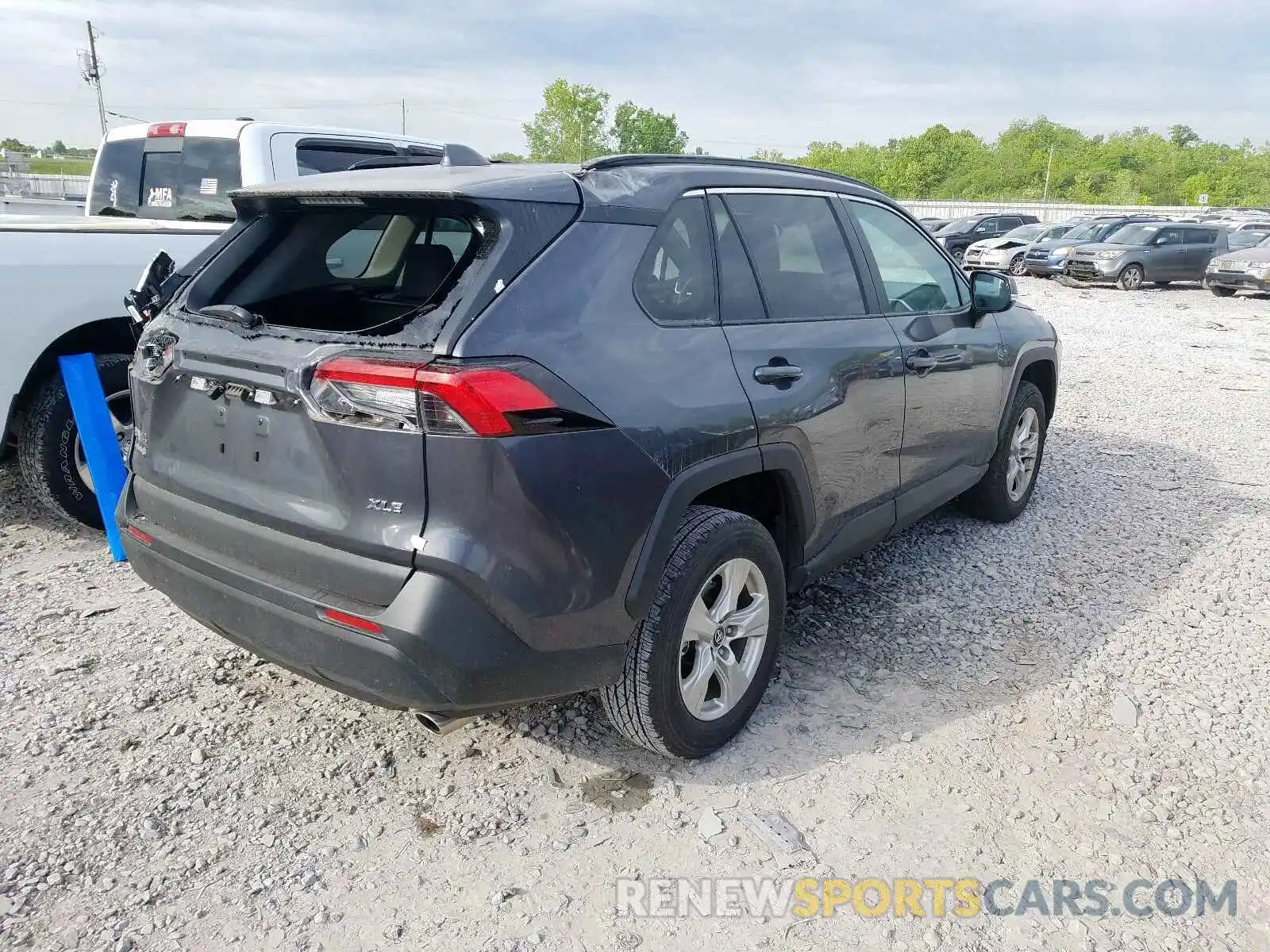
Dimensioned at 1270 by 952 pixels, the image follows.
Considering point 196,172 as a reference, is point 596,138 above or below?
above

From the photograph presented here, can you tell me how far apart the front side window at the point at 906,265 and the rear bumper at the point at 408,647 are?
212 centimetres

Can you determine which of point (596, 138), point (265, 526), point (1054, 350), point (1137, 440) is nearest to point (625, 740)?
point (265, 526)

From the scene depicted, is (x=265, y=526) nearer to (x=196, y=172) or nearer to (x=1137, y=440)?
(x=196, y=172)

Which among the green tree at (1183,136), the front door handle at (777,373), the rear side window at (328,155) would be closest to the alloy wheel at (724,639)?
the front door handle at (777,373)

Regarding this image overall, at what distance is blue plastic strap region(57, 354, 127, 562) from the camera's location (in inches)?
168

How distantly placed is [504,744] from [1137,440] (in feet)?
19.5

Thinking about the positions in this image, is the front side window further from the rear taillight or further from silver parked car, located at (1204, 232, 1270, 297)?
silver parked car, located at (1204, 232, 1270, 297)

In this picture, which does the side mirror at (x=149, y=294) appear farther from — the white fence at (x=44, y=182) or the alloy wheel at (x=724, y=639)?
the white fence at (x=44, y=182)

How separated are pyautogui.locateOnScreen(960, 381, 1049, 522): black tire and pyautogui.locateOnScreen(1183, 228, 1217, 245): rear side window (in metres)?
18.9

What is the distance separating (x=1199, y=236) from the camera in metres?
20.8

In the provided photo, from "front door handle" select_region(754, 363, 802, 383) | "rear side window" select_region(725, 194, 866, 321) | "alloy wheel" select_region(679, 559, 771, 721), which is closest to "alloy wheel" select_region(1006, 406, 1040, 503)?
"rear side window" select_region(725, 194, 866, 321)

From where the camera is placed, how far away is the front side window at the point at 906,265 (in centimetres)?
380

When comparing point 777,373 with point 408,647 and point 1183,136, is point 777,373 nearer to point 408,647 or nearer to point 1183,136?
point 408,647

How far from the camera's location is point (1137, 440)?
7035 mm
